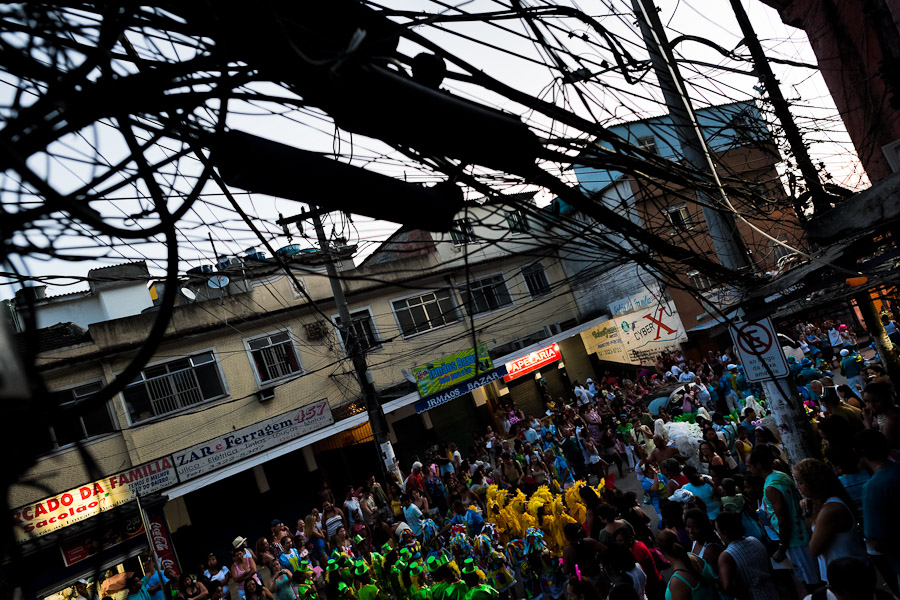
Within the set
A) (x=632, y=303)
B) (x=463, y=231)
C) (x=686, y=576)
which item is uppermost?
(x=463, y=231)

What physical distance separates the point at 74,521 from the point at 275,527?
4.13 meters

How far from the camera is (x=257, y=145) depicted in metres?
2.42

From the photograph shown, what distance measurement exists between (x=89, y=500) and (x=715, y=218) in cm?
1326

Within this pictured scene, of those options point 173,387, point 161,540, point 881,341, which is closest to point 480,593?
point 881,341

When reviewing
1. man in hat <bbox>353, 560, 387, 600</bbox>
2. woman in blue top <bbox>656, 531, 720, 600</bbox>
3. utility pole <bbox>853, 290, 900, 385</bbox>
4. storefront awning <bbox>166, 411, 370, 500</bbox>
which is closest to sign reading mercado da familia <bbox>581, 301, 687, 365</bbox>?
utility pole <bbox>853, 290, 900, 385</bbox>

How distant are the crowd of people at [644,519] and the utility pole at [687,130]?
2.06m

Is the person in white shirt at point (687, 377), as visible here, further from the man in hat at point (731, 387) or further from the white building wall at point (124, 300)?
the white building wall at point (124, 300)

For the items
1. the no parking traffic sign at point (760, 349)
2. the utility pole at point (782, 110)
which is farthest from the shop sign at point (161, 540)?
the utility pole at point (782, 110)

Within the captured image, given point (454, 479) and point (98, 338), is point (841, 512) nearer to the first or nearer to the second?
point (454, 479)

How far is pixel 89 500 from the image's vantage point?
12.7 meters

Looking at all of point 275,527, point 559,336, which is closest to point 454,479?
point 275,527

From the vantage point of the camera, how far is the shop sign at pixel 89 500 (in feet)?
39.3

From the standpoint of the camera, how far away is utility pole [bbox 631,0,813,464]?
6.37 metres

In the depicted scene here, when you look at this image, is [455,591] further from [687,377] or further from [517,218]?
[687,377]
